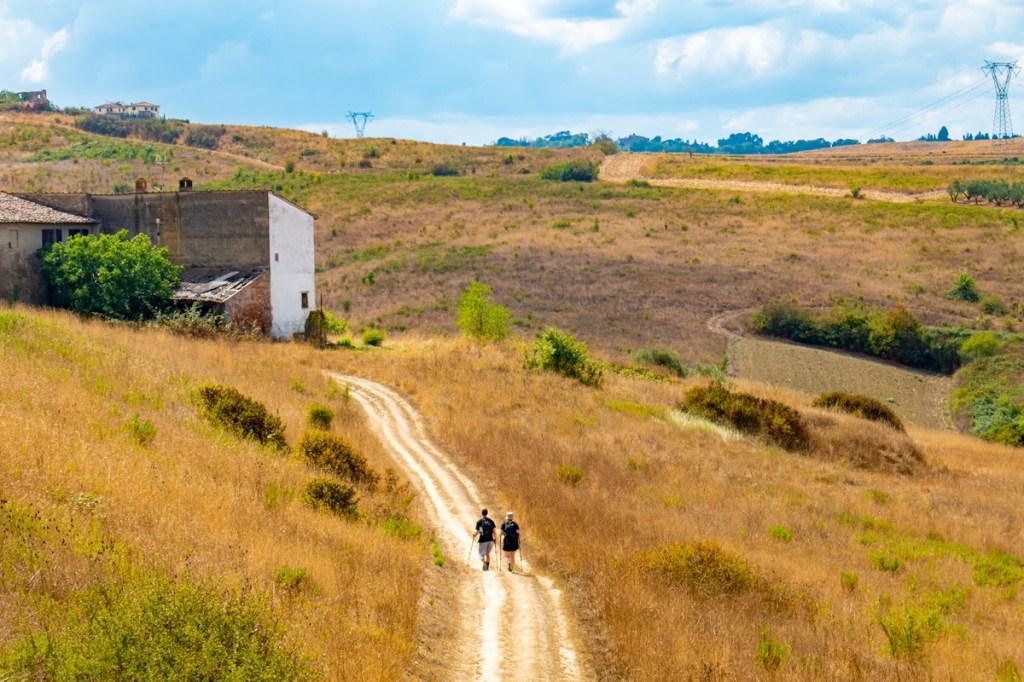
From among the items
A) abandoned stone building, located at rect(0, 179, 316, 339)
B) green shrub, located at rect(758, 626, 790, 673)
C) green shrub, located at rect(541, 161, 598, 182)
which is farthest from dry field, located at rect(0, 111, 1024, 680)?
green shrub, located at rect(541, 161, 598, 182)

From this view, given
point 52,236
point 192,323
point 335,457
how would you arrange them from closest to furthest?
point 335,457
point 192,323
point 52,236

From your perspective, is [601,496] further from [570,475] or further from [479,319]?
[479,319]

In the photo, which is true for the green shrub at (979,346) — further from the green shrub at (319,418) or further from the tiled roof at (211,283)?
the green shrub at (319,418)

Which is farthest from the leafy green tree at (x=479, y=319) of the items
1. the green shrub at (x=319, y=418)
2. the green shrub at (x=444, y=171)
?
the green shrub at (x=444, y=171)

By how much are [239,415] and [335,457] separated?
8.30ft

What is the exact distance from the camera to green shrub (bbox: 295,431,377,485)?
2086cm

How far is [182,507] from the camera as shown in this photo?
13.1 meters

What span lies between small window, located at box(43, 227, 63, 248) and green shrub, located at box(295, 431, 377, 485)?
30.2 m

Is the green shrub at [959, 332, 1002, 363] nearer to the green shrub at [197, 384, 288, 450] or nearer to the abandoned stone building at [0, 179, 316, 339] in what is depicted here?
the abandoned stone building at [0, 179, 316, 339]

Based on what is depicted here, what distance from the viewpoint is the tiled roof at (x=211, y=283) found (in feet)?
147

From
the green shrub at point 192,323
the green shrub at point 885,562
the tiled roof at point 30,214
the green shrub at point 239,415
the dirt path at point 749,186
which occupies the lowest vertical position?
the green shrub at point 885,562

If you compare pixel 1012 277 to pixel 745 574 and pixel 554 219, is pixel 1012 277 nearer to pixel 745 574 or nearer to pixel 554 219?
pixel 554 219

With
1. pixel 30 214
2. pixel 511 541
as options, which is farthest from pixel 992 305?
pixel 511 541

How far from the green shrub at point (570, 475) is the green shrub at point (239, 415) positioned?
6.67 m
